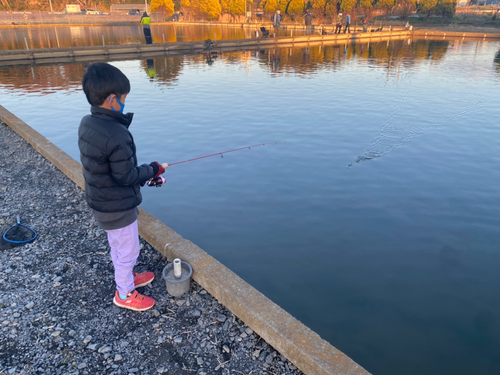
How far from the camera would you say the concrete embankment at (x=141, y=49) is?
A: 22.0 meters

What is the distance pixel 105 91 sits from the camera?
2.62m

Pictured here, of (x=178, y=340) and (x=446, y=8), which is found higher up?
(x=446, y=8)

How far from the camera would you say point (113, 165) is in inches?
107

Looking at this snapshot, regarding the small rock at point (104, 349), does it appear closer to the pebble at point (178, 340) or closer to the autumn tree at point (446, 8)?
the pebble at point (178, 340)

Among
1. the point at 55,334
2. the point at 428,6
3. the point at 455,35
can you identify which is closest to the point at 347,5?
the point at 428,6

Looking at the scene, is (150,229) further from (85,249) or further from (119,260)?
(119,260)

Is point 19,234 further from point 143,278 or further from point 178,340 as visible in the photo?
point 178,340

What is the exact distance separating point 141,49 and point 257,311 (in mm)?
26505

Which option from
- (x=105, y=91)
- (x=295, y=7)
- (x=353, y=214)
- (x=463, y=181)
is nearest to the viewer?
(x=105, y=91)

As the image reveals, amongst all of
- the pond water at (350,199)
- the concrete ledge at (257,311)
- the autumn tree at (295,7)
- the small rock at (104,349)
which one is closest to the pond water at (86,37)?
the pond water at (350,199)

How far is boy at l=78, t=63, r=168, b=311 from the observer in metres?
2.64

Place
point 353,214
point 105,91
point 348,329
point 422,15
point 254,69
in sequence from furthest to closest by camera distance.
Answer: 1. point 422,15
2. point 254,69
3. point 353,214
4. point 348,329
5. point 105,91

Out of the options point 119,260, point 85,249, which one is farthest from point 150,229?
point 119,260

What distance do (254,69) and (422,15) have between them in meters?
52.8
